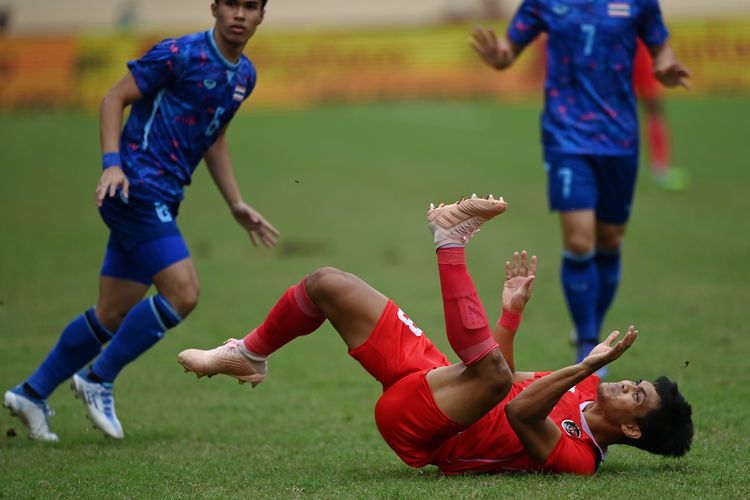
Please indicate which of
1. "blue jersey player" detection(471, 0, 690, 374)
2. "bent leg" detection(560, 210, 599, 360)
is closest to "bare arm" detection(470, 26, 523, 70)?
"blue jersey player" detection(471, 0, 690, 374)

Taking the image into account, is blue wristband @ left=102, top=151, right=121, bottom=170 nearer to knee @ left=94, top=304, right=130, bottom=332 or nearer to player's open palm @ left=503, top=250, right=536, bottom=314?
knee @ left=94, top=304, right=130, bottom=332

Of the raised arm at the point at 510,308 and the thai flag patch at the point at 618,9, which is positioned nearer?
the raised arm at the point at 510,308

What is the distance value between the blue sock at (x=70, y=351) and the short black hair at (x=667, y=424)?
3029mm

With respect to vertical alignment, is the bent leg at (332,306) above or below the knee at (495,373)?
above

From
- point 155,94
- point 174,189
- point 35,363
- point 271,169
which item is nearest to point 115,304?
point 174,189

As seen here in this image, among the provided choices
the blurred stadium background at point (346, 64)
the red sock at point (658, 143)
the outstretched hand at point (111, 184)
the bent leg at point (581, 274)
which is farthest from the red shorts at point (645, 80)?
the outstretched hand at point (111, 184)

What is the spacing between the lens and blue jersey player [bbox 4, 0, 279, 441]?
612 centimetres

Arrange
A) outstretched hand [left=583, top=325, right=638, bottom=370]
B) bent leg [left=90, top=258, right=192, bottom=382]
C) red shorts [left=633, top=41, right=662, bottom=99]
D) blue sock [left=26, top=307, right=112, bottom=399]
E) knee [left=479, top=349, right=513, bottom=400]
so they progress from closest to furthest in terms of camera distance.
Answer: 1. outstretched hand [left=583, top=325, right=638, bottom=370]
2. knee [left=479, top=349, right=513, bottom=400]
3. bent leg [left=90, top=258, right=192, bottom=382]
4. blue sock [left=26, top=307, right=112, bottom=399]
5. red shorts [left=633, top=41, right=662, bottom=99]

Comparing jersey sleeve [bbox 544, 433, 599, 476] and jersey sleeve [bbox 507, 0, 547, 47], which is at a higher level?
jersey sleeve [bbox 507, 0, 547, 47]

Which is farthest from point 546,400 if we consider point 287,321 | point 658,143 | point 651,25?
point 658,143

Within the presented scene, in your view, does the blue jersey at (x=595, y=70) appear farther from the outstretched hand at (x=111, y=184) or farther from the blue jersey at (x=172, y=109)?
the outstretched hand at (x=111, y=184)

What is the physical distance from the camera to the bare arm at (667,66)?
7.90 meters

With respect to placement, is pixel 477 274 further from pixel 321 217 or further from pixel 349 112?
pixel 349 112

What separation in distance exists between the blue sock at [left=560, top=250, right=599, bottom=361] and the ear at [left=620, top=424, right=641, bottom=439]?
2.51 m
